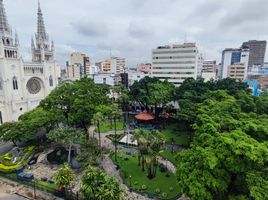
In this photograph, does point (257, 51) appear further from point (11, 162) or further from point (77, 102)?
point (11, 162)

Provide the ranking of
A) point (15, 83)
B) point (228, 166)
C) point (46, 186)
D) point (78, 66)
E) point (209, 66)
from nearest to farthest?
point (228, 166) < point (46, 186) < point (15, 83) < point (78, 66) < point (209, 66)

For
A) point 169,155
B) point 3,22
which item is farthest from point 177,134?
point 3,22

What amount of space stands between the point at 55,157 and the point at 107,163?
7976mm

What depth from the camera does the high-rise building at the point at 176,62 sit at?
5550cm

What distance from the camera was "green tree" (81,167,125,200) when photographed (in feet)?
44.9

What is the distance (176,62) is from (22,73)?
44146 mm

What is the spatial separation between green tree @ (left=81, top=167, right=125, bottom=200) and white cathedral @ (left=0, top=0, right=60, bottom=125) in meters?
33.6

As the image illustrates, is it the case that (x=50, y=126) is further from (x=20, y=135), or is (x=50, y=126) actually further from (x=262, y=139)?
(x=262, y=139)

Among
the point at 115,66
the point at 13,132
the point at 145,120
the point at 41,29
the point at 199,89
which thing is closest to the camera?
the point at 13,132

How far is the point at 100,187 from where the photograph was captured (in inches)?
560

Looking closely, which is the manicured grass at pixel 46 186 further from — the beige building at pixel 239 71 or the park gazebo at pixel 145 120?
the beige building at pixel 239 71

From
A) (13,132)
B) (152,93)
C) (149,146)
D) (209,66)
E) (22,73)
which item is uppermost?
(209,66)

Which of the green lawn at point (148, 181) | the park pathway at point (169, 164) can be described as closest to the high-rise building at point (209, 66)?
the park pathway at point (169, 164)

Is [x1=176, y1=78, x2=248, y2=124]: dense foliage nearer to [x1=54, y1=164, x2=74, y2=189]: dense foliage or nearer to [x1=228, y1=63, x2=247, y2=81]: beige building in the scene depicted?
[x1=54, y1=164, x2=74, y2=189]: dense foliage
